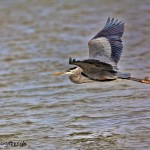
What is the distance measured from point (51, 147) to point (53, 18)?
391 inches

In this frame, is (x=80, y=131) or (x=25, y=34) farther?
(x=25, y=34)

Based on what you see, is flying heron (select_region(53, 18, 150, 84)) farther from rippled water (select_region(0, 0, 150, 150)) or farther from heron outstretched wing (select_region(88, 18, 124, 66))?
rippled water (select_region(0, 0, 150, 150))

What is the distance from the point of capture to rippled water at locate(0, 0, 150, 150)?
7645mm

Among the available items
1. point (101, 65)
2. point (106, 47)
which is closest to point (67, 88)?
point (106, 47)

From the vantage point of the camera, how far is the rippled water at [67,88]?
764cm

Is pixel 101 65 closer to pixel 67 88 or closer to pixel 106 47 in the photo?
pixel 106 47

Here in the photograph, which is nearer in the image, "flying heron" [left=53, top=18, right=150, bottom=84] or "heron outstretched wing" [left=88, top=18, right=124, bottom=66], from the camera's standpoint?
"flying heron" [left=53, top=18, right=150, bottom=84]

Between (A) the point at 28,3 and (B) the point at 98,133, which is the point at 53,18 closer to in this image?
(A) the point at 28,3

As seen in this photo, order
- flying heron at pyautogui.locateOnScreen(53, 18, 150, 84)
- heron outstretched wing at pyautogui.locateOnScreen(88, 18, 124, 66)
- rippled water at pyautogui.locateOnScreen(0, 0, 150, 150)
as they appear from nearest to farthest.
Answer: rippled water at pyautogui.locateOnScreen(0, 0, 150, 150) → flying heron at pyautogui.locateOnScreen(53, 18, 150, 84) → heron outstretched wing at pyautogui.locateOnScreen(88, 18, 124, 66)

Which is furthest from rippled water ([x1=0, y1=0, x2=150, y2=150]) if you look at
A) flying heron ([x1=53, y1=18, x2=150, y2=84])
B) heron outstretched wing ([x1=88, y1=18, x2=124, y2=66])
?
heron outstretched wing ([x1=88, y1=18, x2=124, y2=66])

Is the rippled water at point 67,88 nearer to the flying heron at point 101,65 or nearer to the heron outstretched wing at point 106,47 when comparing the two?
the flying heron at point 101,65

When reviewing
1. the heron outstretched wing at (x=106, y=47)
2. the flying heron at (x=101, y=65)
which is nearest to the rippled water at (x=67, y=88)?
the flying heron at (x=101, y=65)

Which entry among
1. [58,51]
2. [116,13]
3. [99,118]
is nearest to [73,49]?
[58,51]

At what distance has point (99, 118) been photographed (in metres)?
8.32
